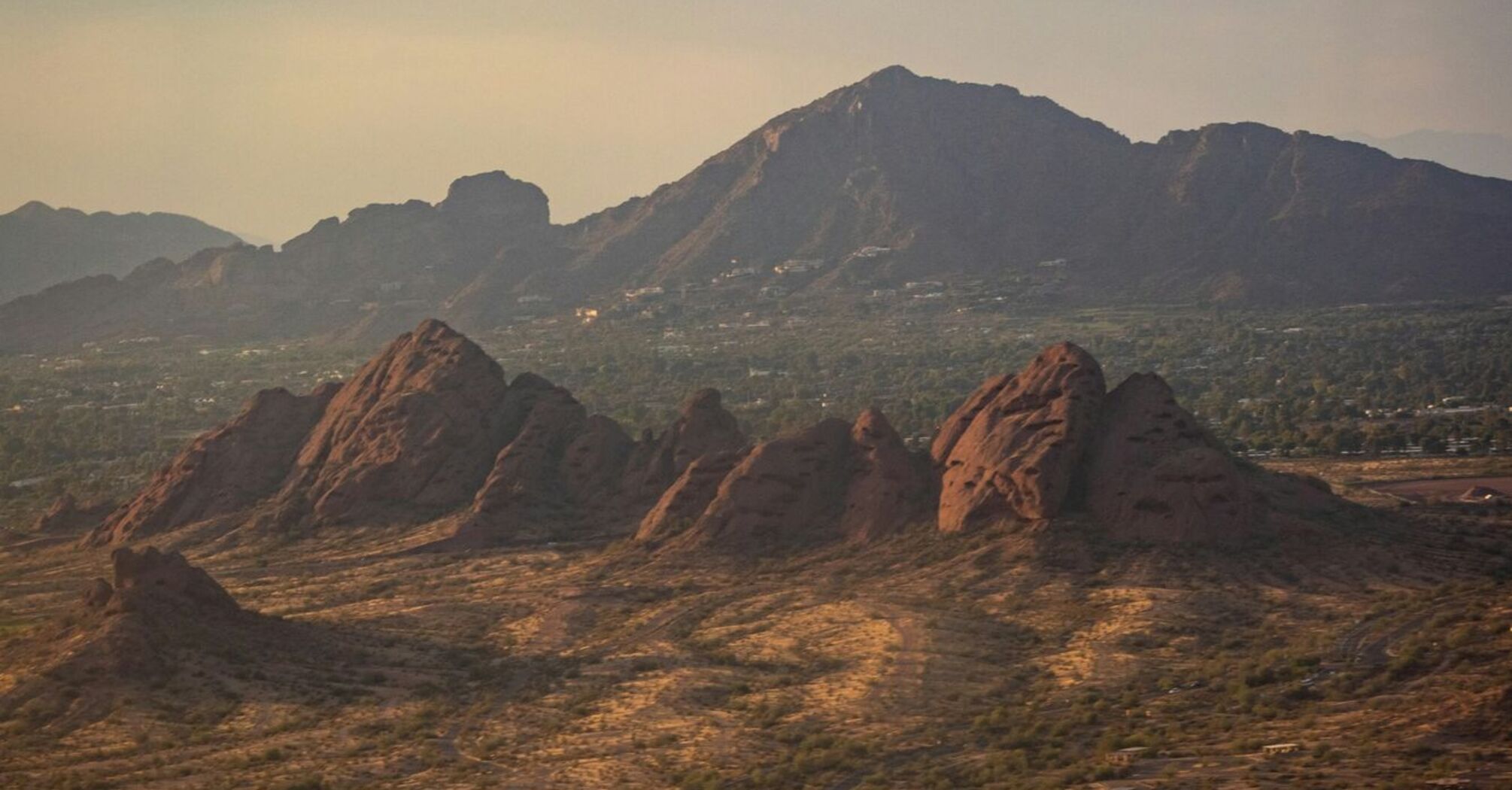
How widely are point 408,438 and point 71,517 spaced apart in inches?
959

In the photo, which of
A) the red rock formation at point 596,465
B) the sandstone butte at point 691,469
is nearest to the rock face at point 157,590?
the sandstone butte at point 691,469

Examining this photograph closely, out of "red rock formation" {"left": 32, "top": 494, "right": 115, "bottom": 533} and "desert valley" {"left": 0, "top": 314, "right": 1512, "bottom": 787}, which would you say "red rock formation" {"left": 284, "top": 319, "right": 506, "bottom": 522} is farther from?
"red rock formation" {"left": 32, "top": 494, "right": 115, "bottom": 533}

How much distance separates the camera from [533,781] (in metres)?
56.3

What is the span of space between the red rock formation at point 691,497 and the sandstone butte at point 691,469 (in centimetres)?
10

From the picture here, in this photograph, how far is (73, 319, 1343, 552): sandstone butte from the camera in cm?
8369

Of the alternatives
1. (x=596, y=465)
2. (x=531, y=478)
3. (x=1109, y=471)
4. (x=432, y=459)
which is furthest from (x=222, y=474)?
(x=1109, y=471)

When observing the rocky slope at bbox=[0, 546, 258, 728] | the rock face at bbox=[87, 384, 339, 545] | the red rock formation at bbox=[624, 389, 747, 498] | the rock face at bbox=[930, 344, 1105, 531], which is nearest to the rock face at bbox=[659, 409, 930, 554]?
the rock face at bbox=[930, 344, 1105, 531]

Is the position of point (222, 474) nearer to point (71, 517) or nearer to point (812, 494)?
point (71, 517)

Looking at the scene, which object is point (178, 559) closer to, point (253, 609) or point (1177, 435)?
point (253, 609)

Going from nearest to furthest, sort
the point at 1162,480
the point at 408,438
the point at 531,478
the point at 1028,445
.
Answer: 1. the point at 1162,480
2. the point at 1028,445
3. the point at 531,478
4. the point at 408,438

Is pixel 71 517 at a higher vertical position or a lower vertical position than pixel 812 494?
lower

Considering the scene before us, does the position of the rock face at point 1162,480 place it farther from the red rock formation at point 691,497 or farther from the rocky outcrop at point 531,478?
the rocky outcrop at point 531,478

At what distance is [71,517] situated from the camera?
116 metres

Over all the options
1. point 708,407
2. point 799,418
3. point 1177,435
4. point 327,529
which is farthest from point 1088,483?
point 799,418
